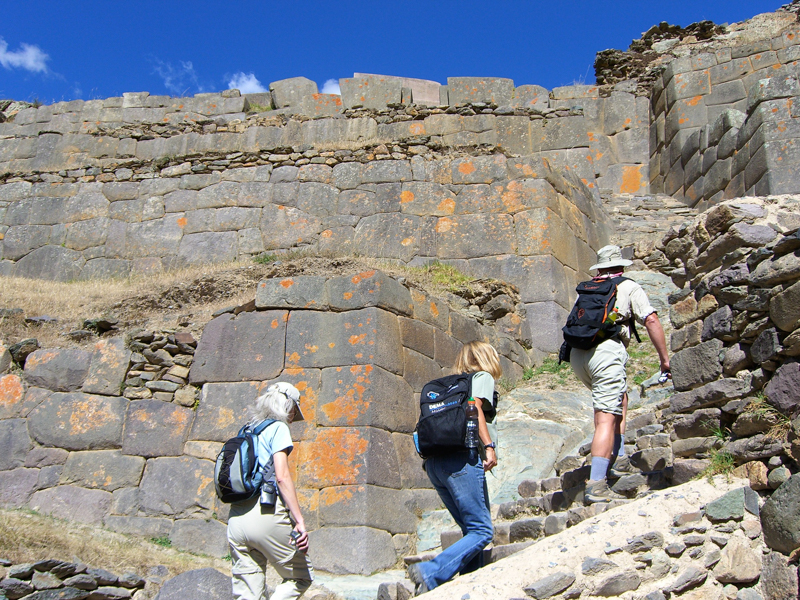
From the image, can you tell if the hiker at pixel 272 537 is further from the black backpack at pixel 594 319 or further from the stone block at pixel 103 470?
the stone block at pixel 103 470

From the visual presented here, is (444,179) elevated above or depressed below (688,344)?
above

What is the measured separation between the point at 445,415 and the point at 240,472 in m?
1.12

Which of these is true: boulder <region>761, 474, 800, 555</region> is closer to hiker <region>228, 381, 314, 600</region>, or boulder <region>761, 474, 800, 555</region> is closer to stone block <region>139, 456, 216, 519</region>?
hiker <region>228, 381, 314, 600</region>

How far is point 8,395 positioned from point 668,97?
1082cm

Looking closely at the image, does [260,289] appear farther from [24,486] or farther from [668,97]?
[668,97]

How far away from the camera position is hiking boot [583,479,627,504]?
4383 millimetres

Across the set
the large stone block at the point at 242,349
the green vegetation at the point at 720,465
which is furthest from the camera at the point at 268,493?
the large stone block at the point at 242,349

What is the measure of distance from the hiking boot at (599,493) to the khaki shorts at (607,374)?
42 centimetres

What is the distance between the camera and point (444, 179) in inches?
416

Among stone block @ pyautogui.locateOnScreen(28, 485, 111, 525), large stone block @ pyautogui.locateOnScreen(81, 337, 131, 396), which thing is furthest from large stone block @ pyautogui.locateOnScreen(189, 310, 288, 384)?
stone block @ pyautogui.locateOnScreen(28, 485, 111, 525)

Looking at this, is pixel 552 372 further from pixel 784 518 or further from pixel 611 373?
pixel 784 518

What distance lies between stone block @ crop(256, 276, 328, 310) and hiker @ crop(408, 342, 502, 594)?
2.74m

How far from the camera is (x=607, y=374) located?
15.3 feet

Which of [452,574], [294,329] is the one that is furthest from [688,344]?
[294,329]
